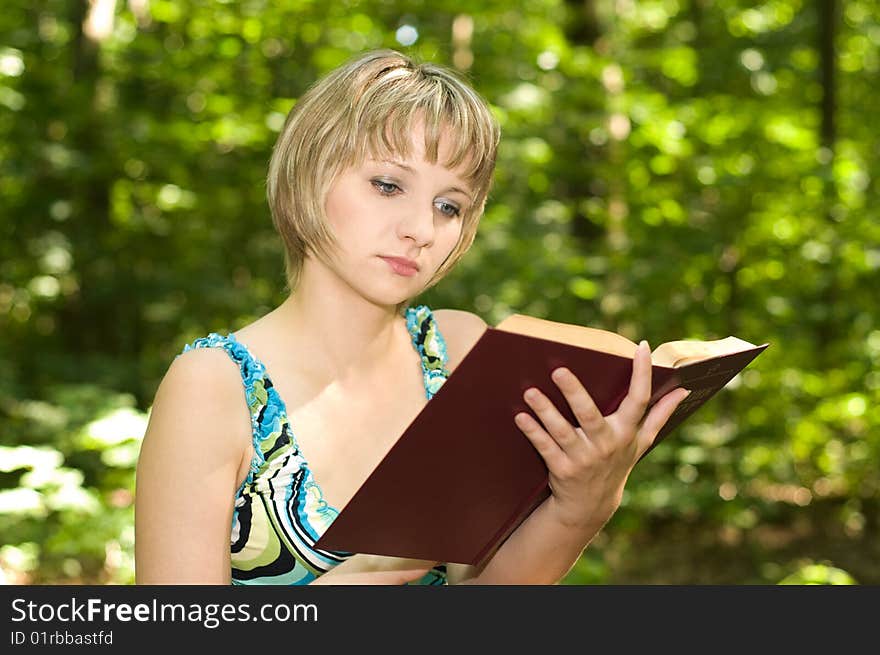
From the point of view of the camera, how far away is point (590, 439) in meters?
1.39

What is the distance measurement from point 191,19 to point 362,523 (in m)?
7.42

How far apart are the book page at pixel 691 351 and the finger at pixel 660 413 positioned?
0.07m

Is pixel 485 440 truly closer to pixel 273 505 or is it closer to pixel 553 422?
pixel 553 422

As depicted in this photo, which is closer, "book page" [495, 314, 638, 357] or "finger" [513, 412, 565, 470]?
"book page" [495, 314, 638, 357]

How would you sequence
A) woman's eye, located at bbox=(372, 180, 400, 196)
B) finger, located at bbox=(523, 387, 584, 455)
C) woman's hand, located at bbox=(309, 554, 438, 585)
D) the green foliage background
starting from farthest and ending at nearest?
the green foliage background → woman's eye, located at bbox=(372, 180, 400, 196) → woman's hand, located at bbox=(309, 554, 438, 585) → finger, located at bbox=(523, 387, 584, 455)

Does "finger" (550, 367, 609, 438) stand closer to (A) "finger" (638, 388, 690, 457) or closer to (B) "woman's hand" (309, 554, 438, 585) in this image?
(A) "finger" (638, 388, 690, 457)

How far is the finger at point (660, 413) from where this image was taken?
141 cm

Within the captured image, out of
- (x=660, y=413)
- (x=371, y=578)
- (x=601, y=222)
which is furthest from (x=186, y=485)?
(x=601, y=222)

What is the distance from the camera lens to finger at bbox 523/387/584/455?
4.27ft

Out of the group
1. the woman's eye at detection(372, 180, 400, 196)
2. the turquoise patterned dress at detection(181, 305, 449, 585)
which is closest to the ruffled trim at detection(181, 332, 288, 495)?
the turquoise patterned dress at detection(181, 305, 449, 585)

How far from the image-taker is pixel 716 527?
652 cm

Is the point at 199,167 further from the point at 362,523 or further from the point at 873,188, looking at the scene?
the point at 362,523

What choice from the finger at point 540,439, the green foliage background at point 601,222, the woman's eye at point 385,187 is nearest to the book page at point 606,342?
the finger at point 540,439
